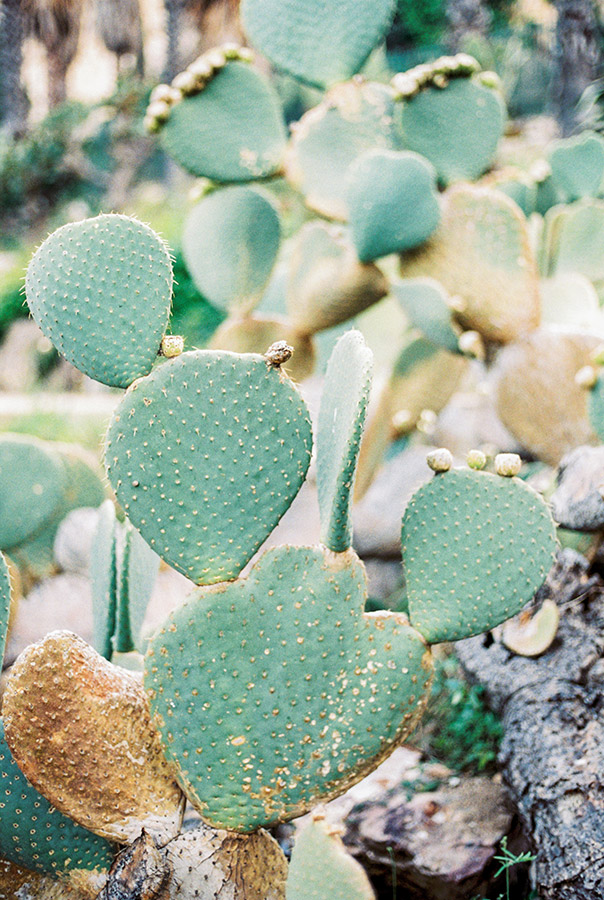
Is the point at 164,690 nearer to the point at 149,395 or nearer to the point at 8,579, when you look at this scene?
the point at 8,579

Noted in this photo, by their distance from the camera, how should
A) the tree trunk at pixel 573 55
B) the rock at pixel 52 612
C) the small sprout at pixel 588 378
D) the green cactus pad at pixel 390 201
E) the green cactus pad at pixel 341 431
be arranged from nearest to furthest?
the green cactus pad at pixel 341 431 < the small sprout at pixel 588 378 < the green cactus pad at pixel 390 201 < the rock at pixel 52 612 < the tree trunk at pixel 573 55

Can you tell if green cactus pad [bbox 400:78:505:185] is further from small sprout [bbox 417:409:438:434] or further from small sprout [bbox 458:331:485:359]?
small sprout [bbox 417:409:438:434]

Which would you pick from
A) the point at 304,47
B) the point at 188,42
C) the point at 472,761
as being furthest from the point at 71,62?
the point at 472,761

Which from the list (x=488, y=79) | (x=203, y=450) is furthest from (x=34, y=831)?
(x=488, y=79)

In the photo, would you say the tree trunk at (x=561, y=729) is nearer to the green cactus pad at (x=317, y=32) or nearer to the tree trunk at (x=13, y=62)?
the green cactus pad at (x=317, y=32)

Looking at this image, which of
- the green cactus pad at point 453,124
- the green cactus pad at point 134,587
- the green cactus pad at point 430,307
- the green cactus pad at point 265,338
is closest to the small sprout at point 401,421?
the green cactus pad at point 265,338

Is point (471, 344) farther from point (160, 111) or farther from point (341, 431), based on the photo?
point (341, 431)

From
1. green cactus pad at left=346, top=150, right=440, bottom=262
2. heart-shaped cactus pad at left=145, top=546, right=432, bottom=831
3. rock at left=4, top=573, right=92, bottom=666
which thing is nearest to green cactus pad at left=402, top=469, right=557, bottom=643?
heart-shaped cactus pad at left=145, top=546, right=432, bottom=831
